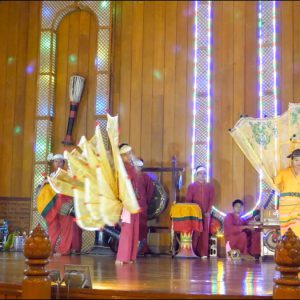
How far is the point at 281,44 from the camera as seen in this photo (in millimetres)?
8633

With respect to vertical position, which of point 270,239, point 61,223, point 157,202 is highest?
point 157,202

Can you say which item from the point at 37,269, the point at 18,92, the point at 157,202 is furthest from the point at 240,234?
the point at 37,269

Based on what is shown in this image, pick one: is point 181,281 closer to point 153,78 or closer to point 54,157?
point 54,157

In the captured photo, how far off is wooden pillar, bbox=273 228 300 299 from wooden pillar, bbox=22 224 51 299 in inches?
50.3

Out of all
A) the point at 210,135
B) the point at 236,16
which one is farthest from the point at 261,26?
the point at 210,135

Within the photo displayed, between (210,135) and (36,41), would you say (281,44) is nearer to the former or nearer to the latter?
(210,135)

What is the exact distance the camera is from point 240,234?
7934 mm

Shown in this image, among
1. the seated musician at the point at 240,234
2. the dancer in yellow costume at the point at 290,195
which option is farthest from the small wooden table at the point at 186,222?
the dancer in yellow costume at the point at 290,195

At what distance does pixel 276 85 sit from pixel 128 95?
2257 millimetres

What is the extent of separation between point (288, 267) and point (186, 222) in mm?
4712

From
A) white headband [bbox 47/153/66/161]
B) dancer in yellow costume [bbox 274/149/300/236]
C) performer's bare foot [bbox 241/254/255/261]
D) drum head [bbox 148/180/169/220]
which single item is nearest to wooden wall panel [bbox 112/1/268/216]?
drum head [bbox 148/180/169/220]

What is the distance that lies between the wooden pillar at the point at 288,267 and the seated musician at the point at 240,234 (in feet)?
15.3

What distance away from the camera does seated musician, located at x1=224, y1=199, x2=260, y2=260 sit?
792 cm

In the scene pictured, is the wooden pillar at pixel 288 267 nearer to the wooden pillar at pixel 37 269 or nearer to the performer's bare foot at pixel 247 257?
the wooden pillar at pixel 37 269
